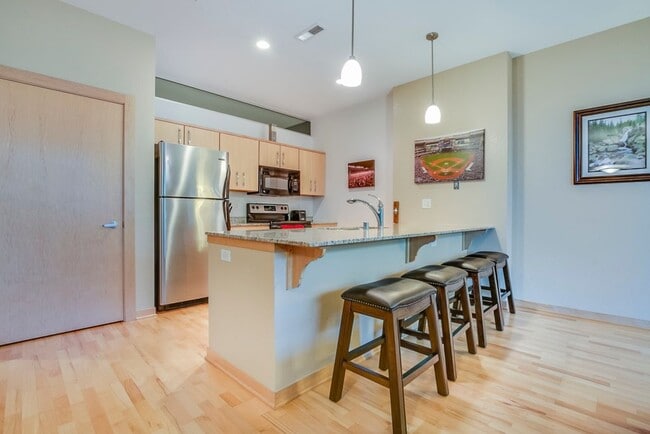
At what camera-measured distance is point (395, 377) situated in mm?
1414

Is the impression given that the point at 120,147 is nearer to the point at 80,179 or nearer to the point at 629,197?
the point at 80,179

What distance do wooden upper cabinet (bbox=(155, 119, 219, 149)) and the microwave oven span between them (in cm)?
80

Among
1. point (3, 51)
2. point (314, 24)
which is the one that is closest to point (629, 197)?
point (314, 24)

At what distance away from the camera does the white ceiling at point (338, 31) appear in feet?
8.29

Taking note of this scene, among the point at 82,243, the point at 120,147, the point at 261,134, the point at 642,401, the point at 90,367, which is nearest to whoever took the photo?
the point at 642,401

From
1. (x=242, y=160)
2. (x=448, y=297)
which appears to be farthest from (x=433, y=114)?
(x=242, y=160)

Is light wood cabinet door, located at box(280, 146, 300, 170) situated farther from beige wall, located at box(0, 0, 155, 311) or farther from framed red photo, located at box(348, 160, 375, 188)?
beige wall, located at box(0, 0, 155, 311)

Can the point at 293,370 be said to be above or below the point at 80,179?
below

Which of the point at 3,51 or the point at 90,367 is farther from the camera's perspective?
the point at 3,51

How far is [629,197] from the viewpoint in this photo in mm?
2773

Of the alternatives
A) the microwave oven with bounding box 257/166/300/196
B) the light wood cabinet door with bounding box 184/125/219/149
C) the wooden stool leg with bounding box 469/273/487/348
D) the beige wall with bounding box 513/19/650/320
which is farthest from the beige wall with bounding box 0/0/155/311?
the beige wall with bounding box 513/19/650/320

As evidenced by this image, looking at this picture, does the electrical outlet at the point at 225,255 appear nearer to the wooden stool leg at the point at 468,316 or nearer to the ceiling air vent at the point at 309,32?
the wooden stool leg at the point at 468,316

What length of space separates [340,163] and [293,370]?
3.88m

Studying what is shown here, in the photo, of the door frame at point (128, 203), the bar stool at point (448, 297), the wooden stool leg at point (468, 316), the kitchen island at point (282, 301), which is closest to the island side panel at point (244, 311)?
the kitchen island at point (282, 301)
